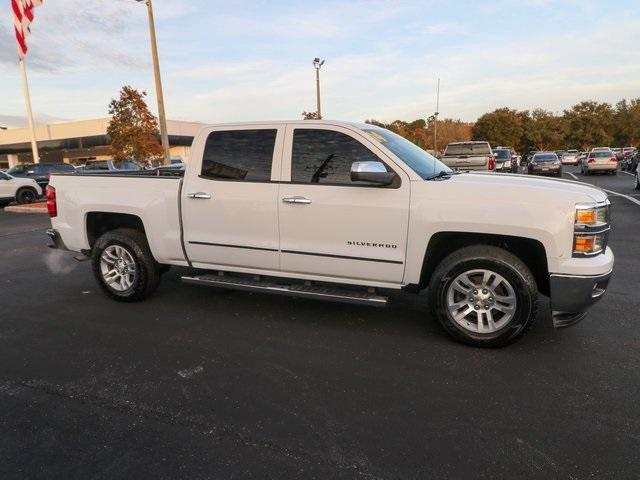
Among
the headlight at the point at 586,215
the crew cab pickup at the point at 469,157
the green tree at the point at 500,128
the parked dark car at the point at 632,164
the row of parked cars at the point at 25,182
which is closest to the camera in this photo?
the headlight at the point at 586,215

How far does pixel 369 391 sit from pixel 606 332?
2469 millimetres

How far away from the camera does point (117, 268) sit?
5.34m

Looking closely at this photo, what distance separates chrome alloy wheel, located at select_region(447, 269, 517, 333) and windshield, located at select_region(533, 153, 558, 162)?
27346mm

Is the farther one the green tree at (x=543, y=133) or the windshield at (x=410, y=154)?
the green tree at (x=543, y=133)

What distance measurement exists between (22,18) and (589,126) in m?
80.2

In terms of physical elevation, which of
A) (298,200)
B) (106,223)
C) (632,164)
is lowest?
(632,164)

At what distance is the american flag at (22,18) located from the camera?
2206cm

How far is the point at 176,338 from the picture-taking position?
14.2 ft

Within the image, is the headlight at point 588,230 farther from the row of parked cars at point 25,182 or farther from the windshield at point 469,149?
the row of parked cars at point 25,182

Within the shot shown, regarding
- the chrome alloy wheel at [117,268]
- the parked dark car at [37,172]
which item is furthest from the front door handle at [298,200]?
the parked dark car at [37,172]

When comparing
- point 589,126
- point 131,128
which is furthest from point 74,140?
point 589,126

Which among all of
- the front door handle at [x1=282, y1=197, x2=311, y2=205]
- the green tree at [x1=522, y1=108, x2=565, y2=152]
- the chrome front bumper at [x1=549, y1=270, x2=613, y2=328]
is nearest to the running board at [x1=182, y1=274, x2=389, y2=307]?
the front door handle at [x1=282, y1=197, x2=311, y2=205]

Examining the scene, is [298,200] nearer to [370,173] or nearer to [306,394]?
[370,173]

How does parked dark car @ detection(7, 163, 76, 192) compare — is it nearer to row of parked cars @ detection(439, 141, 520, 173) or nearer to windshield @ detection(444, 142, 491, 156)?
row of parked cars @ detection(439, 141, 520, 173)
